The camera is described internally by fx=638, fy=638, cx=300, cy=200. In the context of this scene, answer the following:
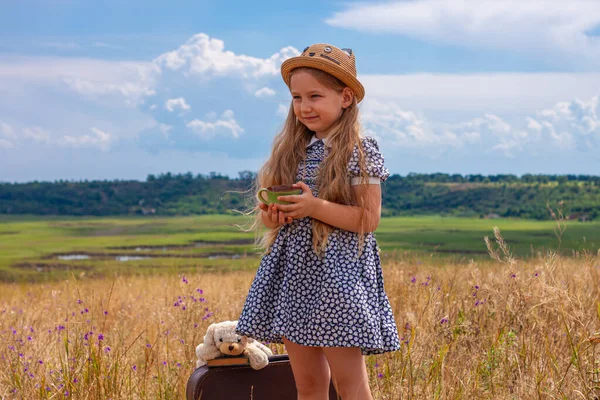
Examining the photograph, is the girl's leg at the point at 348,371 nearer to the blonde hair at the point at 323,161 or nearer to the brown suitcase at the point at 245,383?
the blonde hair at the point at 323,161

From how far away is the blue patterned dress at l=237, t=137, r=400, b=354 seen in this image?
8.90ft

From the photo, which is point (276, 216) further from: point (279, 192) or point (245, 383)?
point (245, 383)

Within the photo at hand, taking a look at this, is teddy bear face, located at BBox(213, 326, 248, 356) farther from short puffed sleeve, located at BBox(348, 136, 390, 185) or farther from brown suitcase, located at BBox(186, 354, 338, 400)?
short puffed sleeve, located at BBox(348, 136, 390, 185)

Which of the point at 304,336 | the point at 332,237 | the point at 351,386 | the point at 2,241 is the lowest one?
the point at 2,241

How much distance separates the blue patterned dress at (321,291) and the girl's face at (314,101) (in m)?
0.13

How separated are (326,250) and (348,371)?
0.54m

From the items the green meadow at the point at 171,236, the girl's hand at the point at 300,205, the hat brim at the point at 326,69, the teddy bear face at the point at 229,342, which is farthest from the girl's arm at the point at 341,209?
the green meadow at the point at 171,236

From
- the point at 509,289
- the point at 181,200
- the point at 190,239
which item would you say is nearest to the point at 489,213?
the point at 190,239

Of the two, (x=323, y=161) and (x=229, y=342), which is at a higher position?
(x=323, y=161)

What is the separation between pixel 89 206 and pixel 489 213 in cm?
3876

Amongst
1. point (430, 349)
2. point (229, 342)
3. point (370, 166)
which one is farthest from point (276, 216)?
point (430, 349)

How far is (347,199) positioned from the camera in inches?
113

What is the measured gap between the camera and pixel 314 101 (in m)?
2.93

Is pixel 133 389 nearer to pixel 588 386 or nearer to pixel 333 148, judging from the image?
pixel 333 148
